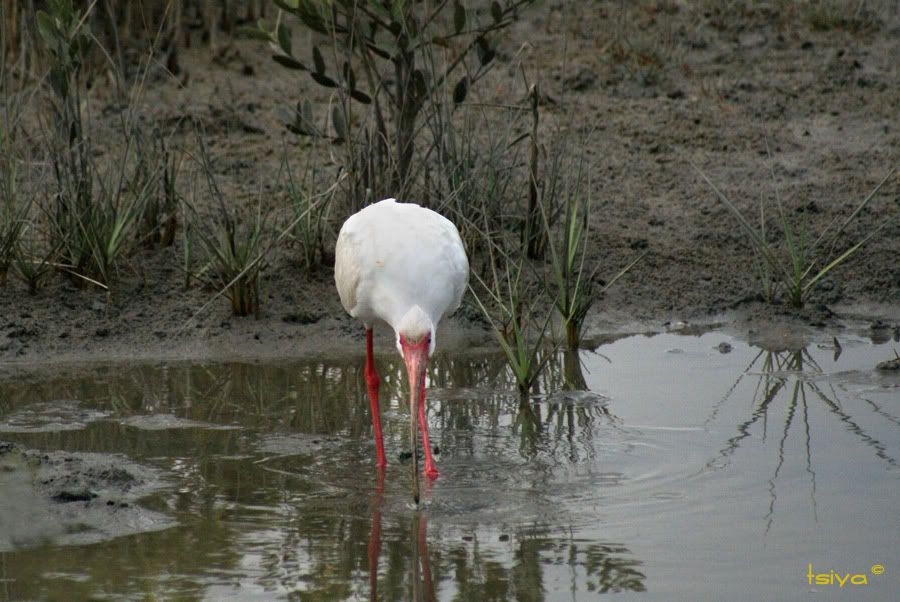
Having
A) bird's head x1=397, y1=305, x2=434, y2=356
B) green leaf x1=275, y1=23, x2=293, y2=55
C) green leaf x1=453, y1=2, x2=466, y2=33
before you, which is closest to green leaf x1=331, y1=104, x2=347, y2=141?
green leaf x1=275, y1=23, x2=293, y2=55

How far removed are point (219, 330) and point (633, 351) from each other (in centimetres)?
210

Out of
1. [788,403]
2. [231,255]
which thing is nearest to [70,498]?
[231,255]

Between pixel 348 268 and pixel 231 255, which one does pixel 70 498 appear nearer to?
pixel 348 268

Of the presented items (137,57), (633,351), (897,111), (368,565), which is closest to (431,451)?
(368,565)

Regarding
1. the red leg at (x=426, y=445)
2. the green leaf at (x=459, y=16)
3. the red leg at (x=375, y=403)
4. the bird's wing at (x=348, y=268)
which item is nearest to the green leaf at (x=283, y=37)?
the green leaf at (x=459, y=16)

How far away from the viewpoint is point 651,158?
30.6ft

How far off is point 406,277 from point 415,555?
1.29 metres

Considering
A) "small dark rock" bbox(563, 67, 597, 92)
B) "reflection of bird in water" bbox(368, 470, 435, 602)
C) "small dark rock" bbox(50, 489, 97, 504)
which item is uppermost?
"small dark rock" bbox(563, 67, 597, 92)

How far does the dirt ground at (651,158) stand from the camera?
7191 mm

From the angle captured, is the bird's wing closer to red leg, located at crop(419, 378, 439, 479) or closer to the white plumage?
the white plumage

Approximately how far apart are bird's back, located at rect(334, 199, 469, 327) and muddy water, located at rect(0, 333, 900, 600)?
60 cm

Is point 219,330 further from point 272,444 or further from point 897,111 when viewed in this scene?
point 897,111

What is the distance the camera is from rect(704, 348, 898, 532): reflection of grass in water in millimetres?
5223

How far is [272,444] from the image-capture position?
5.56 m
